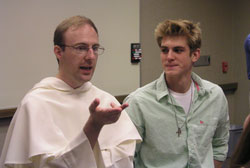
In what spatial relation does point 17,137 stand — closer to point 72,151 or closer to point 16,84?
point 72,151

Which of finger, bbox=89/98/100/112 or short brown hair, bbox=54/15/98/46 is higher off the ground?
short brown hair, bbox=54/15/98/46

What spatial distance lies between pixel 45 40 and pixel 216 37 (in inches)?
104

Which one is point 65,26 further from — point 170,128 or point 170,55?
point 170,128

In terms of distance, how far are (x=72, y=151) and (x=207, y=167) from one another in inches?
42.5

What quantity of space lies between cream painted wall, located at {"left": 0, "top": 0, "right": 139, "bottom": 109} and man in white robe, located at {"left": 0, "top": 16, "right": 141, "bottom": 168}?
1165 mm

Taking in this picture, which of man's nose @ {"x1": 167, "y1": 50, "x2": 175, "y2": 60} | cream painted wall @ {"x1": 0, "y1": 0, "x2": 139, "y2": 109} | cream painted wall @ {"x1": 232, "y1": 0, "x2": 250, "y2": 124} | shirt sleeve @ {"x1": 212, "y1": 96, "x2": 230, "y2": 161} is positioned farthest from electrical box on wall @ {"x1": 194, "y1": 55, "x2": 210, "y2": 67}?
man's nose @ {"x1": 167, "y1": 50, "x2": 175, "y2": 60}

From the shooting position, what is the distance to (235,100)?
498 cm

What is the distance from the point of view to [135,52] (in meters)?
3.58

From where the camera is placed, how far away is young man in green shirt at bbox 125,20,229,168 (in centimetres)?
210

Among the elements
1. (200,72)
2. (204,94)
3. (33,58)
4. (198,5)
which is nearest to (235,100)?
(200,72)

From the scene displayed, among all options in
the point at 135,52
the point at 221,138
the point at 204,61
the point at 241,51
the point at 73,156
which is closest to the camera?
the point at 73,156

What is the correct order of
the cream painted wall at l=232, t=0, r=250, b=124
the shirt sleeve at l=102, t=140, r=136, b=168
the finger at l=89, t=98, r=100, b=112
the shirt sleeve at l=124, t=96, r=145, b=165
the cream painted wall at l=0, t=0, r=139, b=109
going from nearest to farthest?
the finger at l=89, t=98, r=100, b=112 < the shirt sleeve at l=102, t=140, r=136, b=168 < the shirt sleeve at l=124, t=96, r=145, b=165 < the cream painted wall at l=0, t=0, r=139, b=109 < the cream painted wall at l=232, t=0, r=250, b=124

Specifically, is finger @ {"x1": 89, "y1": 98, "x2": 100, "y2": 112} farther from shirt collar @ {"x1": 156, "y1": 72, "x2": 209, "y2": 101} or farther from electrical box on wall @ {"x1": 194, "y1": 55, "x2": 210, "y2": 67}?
electrical box on wall @ {"x1": 194, "y1": 55, "x2": 210, "y2": 67}

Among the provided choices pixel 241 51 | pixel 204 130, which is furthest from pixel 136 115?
pixel 241 51
